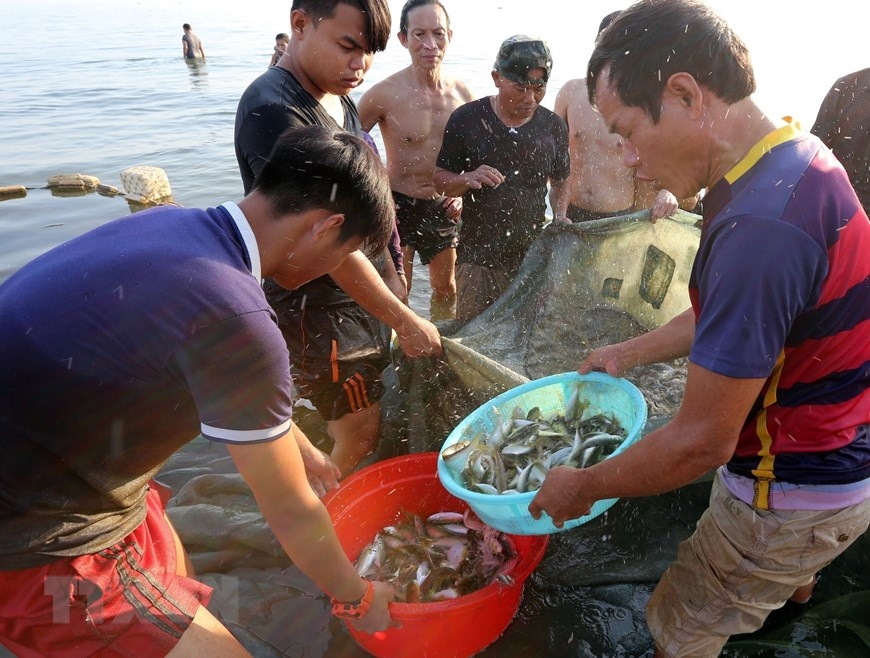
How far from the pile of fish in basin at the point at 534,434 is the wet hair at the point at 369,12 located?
1.95 meters

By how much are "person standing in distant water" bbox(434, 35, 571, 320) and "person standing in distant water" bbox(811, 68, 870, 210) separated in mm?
1967

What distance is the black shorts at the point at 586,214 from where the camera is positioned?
5.49 metres

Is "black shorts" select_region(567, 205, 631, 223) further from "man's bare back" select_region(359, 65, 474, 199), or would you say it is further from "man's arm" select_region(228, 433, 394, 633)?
"man's arm" select_region(228, 433, 394, 633)

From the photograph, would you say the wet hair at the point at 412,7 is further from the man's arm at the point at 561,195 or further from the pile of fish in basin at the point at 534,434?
the pile of fish in basin at the point at 534,434

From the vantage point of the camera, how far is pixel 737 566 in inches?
88.4

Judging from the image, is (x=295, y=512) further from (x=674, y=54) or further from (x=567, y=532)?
(x=567, y=532)

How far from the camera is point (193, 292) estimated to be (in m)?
1.58

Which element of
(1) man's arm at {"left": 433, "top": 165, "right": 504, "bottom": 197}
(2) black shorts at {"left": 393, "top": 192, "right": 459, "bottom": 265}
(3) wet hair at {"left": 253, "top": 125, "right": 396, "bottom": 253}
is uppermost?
(3) wet hair at {"left": 253, "top": 125, "right": 396, "bottom": 253}

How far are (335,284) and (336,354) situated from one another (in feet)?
1.31

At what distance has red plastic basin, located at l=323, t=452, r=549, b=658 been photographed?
2.58 m

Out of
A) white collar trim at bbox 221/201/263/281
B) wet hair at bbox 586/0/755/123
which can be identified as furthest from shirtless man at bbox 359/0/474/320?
white collar trim at bbox 221/201/263/281

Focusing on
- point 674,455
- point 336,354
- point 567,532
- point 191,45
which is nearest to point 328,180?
point 674,455

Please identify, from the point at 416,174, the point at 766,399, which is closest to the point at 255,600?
the point at 766,399

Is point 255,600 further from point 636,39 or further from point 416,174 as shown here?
point 416,174
